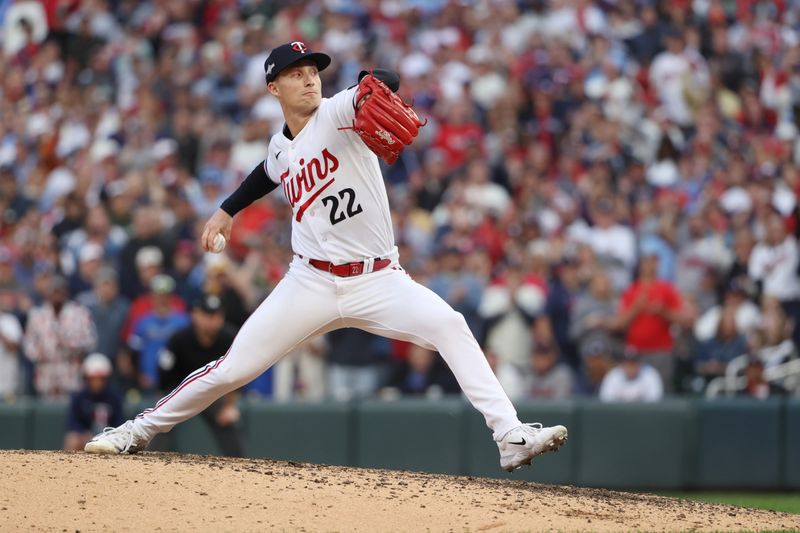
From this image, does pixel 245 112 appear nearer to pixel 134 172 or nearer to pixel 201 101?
pixel 201 101

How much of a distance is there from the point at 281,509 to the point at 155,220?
23.8ft

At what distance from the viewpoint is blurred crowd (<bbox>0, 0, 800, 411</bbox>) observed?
11547mm

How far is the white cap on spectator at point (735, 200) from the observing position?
12.8m

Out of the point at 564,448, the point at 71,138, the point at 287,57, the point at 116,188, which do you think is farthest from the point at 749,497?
the point at 71,138

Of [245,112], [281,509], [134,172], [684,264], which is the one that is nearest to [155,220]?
[134,172]

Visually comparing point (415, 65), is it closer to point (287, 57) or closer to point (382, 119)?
point (287, 57)

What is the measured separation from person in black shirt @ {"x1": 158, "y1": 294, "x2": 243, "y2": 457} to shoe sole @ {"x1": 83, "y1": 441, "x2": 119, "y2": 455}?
235cm

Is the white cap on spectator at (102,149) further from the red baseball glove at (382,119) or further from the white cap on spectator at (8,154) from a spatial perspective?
the red baseball glove at (382,119)

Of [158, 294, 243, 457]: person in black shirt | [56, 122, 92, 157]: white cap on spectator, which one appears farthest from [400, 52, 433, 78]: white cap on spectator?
[158, 294, 243, 457]: person in black shirt

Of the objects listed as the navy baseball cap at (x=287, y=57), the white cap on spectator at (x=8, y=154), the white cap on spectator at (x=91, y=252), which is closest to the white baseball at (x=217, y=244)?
the navy baseball cap at (x=287, y=57)

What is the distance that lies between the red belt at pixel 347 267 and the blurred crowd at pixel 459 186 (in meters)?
3.04

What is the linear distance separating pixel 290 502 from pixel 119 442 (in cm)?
121

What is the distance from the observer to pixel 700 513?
6375mm

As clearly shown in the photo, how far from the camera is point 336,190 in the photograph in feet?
20.1
